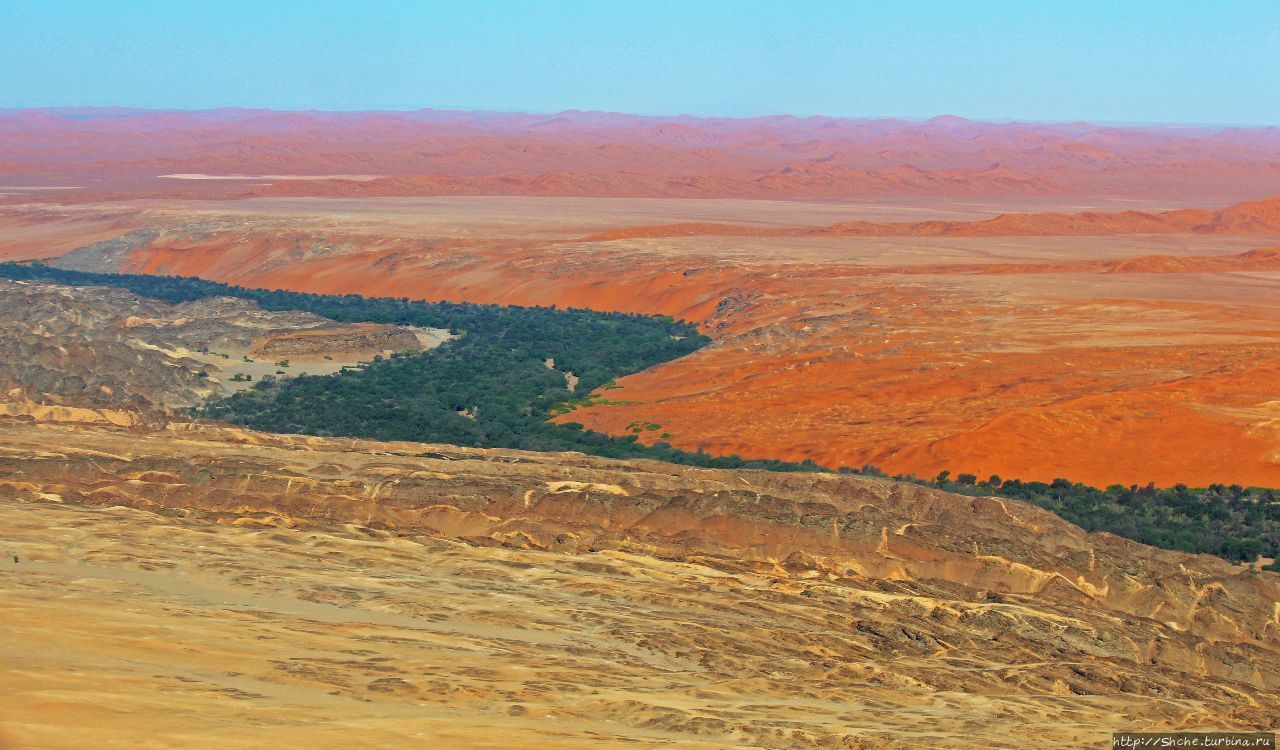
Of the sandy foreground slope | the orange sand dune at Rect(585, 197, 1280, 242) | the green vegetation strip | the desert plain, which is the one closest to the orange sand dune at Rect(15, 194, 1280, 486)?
the desert plain

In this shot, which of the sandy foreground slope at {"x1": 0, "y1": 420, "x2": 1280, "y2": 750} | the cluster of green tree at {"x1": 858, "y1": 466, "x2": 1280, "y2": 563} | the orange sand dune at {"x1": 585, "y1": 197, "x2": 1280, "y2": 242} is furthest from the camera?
the orange sand dune at {"x1": 585, "y1": 197, "x2": 1280, "y2": 242}

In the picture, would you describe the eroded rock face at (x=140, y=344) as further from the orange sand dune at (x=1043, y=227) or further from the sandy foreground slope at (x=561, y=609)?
the orange sand dune at (x=1043, y=227)

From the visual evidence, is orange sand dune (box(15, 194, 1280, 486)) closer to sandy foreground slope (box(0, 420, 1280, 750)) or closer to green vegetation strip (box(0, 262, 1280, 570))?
green vegetation strip (box(0, 262, 1280, 570))

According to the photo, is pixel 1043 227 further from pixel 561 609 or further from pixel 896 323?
pixel 561 609

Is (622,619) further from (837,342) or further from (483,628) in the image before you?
(837,342)

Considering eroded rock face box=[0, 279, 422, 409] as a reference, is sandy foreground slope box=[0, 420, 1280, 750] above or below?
above

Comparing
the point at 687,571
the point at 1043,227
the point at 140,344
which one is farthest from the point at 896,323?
the point at 1043,227
